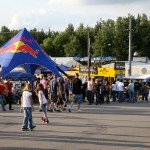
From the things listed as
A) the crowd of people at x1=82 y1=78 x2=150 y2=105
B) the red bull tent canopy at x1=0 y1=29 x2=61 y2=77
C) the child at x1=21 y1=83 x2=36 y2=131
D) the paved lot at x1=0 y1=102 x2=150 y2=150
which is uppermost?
the red bull tent canopy at x1=0 y1=29 x2=61 y2=77

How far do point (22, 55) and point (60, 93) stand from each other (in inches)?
285

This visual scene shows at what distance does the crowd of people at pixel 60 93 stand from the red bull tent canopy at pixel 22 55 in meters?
0.98

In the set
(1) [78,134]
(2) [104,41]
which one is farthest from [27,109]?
(2) [104,41]

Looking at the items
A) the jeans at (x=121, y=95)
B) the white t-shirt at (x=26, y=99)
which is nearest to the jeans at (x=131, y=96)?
the jeans at (x=121, y=95)

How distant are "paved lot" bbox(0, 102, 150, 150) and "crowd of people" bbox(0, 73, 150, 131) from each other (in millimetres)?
759

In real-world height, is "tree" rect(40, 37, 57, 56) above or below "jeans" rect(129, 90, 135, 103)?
above

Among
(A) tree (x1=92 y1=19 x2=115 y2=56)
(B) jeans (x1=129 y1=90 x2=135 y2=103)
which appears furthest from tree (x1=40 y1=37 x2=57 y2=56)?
(B) jeans (x1=129 y1=90 x2=135 y2=103)

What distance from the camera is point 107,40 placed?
8700cm

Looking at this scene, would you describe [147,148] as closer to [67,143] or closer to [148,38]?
[67,143]

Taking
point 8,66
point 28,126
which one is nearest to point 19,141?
point 28,126

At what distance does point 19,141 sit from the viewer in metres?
11.8

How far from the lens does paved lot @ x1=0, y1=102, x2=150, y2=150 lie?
11125mm

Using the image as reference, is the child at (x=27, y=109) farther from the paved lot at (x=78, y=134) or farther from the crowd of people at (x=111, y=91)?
the crowd of people at (x=111, y=91)

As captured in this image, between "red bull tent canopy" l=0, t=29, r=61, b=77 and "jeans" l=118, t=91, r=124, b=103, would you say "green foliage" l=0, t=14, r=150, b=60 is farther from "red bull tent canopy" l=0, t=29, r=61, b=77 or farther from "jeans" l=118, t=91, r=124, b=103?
"red bull tent canopy" l=0, t=29, r=61, b=77
